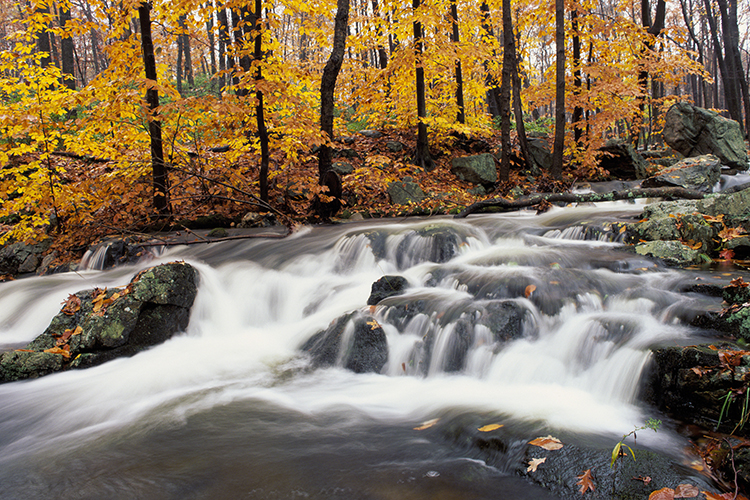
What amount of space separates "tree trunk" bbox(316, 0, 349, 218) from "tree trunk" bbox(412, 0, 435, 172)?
9.62ft

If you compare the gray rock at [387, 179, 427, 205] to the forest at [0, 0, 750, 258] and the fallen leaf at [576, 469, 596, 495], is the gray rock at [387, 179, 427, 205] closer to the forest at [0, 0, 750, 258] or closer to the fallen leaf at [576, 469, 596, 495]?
the forest at [0, 0, 750, 258]

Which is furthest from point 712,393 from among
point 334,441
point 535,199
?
point 535,199

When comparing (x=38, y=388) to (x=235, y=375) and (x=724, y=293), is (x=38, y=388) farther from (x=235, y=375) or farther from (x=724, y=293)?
(x=724, y=293)

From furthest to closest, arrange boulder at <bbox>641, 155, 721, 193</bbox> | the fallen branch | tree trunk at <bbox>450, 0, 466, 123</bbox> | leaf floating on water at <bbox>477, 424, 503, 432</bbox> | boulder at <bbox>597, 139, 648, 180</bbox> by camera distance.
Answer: tree trunk at <bbox>450, 0, 466, 123</bbox> < boulder at <bbox>597, 139, 648, 180</bbox> < boulder at <bbox>641, 155, 721, 193</bbox> < the fallen branch < leaf floating on water at <bbox>477, 424, 503, 432</bbox>

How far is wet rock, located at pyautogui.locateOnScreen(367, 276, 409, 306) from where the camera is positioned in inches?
220

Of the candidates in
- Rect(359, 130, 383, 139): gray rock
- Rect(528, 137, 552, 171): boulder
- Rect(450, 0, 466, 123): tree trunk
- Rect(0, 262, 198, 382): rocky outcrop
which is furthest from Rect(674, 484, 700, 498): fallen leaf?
Rect(359, 130, 383, 139): gray rock

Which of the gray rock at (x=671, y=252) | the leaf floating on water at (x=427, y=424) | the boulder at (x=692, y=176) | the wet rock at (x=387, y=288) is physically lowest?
the leaf floating on water at (x=427, y=424)

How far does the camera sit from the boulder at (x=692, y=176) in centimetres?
1000

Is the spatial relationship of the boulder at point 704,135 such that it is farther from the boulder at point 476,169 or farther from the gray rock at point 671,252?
the gray rock at point 671,252

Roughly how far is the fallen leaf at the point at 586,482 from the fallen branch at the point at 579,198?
7401 mm

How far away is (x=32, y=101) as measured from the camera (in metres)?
8.26

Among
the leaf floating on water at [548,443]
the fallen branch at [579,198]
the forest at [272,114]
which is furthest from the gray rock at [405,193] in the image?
the leaf floating on water at [548,443]

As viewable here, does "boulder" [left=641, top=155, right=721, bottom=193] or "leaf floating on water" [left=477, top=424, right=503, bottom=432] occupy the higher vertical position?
"boulder" [left=641, top=155, right=721, bottom=193]

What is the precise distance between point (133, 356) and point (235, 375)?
1339 mm
